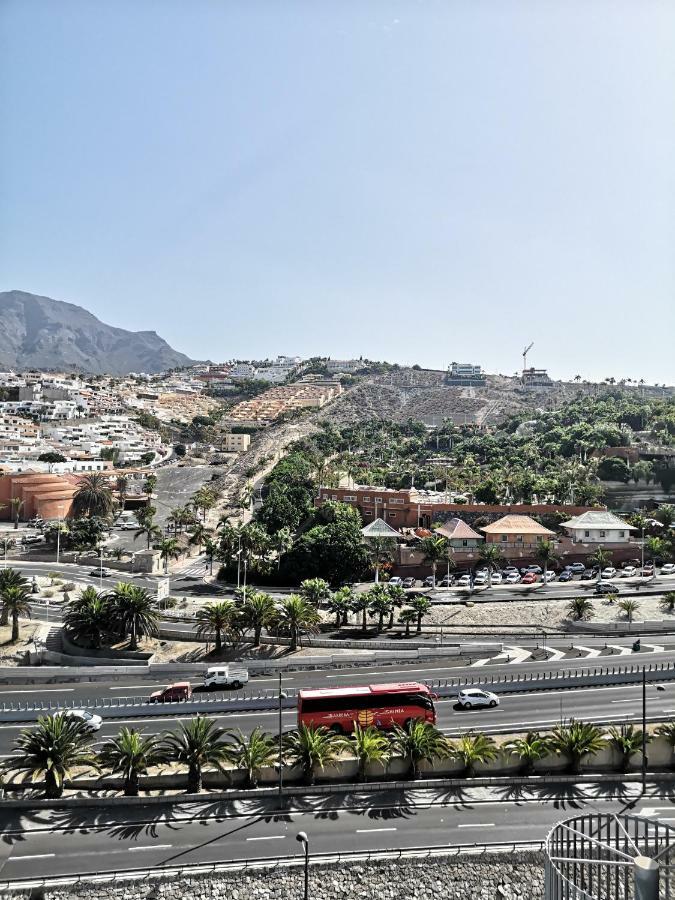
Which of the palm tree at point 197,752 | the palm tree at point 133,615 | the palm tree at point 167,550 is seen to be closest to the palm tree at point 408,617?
the palm tree at point 133,615

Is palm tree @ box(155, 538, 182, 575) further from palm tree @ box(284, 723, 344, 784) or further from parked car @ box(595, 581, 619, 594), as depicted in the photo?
palm tree @ box(284, 723, 344, 784)

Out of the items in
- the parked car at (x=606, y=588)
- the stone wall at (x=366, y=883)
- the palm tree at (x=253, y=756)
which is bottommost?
the stone wall at (x=366, y=883)

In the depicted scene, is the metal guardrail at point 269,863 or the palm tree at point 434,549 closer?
the metal guardrail at point 269,863

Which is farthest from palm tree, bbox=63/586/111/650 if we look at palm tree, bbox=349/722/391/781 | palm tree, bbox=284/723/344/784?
palm tree, bbox=349/722/391/781

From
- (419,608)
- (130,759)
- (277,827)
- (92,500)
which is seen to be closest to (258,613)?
(419,608)

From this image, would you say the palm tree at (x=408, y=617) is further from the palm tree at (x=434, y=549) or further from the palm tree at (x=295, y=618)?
the palm tree at (x=434, y=549)

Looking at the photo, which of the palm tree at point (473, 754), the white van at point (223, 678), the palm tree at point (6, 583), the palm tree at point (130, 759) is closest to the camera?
the palm tree at point (130, 759)
